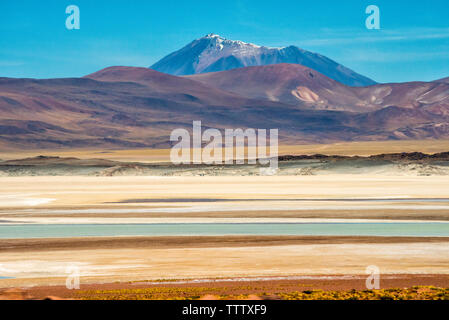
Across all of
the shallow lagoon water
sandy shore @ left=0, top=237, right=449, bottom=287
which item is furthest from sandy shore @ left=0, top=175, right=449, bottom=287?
the shallow lagoon water

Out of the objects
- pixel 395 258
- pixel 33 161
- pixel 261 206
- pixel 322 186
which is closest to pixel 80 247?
pixel 395 258

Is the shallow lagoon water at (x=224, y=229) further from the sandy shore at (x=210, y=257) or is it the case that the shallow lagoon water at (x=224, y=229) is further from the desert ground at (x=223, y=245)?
the sandy shore at (x=210, y=257)

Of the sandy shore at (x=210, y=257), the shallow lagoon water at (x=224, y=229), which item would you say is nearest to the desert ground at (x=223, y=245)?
the sandy shore at (x=210, y=257)

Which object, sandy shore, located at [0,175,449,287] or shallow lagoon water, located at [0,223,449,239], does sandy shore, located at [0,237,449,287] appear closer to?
sandy shore, located at [0,175,449,287]

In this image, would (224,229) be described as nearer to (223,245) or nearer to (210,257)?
(223,245)

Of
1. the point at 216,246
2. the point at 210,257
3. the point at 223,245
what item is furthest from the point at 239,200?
the point at 210,257
